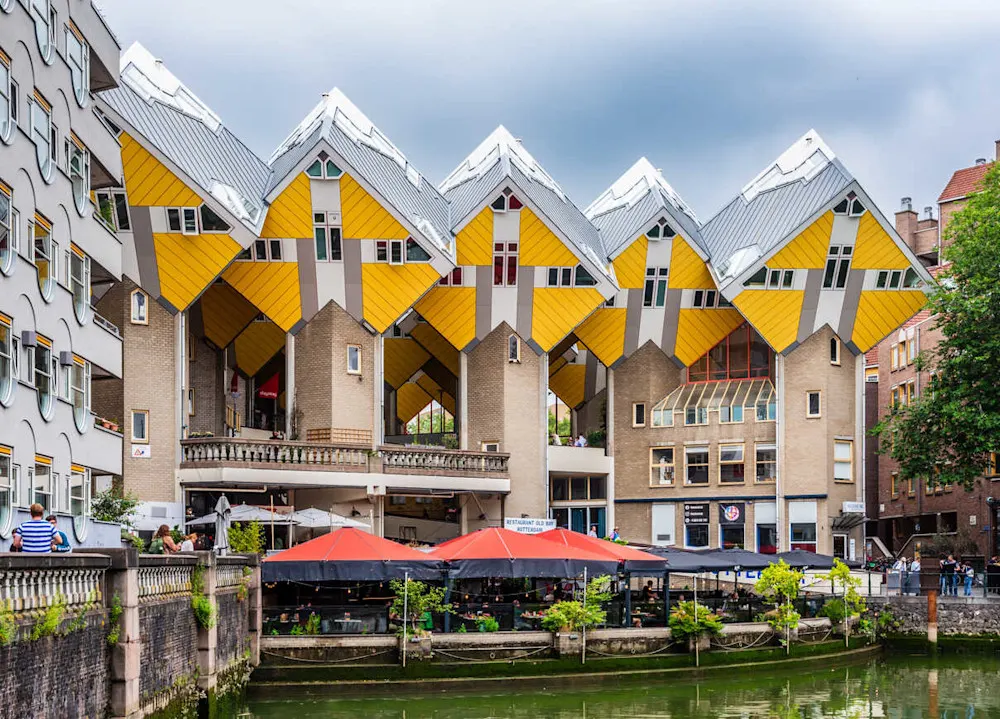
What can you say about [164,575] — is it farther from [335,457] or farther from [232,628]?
[335,457]

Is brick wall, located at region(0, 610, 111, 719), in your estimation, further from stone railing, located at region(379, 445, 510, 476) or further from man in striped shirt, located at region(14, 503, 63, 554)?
stone railing, located at region(379, 445, 510, 476)

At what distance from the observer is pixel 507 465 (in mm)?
60438

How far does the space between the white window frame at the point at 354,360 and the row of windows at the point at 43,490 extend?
21618mm

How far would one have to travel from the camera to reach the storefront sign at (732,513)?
63875 millimetres

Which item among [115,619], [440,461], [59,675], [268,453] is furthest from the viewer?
[440,461]

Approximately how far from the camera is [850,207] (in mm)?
61031

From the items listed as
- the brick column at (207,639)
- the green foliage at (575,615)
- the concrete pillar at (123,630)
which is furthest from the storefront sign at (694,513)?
the concrete pillar at (123,630)

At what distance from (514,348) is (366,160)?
34.0ft

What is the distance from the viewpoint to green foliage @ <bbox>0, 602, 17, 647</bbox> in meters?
16.6

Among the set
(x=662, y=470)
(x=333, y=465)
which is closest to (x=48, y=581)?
(x=333, y=465)

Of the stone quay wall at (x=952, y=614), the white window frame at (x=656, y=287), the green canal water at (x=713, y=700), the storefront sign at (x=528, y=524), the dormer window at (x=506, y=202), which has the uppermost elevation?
the dormer window at (x=506, y=202)

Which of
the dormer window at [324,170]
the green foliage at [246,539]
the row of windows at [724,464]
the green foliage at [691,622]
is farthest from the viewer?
the row of windows at [724,464]

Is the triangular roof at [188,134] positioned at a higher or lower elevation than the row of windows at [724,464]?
higher

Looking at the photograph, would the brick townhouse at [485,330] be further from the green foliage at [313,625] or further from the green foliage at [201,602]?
the green foliage at [201,602]
